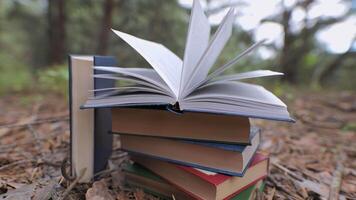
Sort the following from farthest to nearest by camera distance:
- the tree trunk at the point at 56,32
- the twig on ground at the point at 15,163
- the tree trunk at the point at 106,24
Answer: the tree trunk at the point at 56,32
the tree trunk at the point at 106,24
the twig on ground at the point at 15,163

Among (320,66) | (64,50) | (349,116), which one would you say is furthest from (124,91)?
(320,66)

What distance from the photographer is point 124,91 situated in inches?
29.1

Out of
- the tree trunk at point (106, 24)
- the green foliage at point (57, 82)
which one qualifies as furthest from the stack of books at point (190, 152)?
the tree trunk at point (106, 24)

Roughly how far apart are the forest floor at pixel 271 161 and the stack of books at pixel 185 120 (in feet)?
0.23

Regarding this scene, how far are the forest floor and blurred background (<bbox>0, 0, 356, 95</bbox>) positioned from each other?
175 cm

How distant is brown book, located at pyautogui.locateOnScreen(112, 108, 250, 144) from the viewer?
2.17 feet

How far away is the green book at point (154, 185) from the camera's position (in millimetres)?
723

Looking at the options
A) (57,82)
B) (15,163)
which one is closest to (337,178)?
(15,163)

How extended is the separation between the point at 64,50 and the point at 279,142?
359cm

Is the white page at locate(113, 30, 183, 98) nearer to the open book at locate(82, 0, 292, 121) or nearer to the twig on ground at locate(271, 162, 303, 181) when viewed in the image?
the open book at locate(82, 0, 292, 121)

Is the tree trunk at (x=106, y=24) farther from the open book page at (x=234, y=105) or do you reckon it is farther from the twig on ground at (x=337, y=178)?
the open book page at (x=234, y=105)

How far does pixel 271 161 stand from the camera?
1.02 metres

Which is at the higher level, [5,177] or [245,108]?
[245,108]

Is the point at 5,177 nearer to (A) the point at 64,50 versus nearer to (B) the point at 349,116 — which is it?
(B) the point at 349,116
